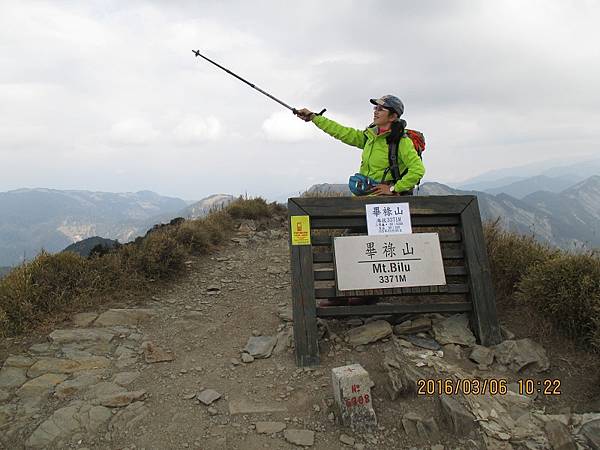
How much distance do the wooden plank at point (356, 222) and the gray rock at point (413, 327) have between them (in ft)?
3.89

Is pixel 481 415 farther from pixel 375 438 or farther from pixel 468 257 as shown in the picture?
pixel 468 257

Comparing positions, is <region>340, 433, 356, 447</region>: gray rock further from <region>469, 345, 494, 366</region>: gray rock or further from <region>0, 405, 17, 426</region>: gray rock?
<region>0, 405, 17, 426</region>: gray rock

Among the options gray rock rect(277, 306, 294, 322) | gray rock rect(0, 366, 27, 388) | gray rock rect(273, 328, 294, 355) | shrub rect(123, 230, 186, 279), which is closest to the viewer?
gray rock rect(0, 366, 27, 388)

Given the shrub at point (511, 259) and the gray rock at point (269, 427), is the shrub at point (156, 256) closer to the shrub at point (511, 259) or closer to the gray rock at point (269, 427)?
the gray rock at point (269, 427)

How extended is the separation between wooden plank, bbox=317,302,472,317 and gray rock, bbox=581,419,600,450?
1.73 metres

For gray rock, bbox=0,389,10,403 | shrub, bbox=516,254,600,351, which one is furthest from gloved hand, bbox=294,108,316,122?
gray rock, bbox=0,389,10,403

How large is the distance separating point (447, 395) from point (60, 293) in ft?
17.0

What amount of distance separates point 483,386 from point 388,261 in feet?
5.19

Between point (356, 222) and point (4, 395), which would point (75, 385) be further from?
point (356, 222)

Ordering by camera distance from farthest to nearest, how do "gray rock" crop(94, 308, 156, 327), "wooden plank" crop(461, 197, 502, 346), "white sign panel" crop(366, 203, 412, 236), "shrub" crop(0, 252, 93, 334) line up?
1. "gray rock" crop(94, 308, 156, 327)
2. "shrub" crop(0, 252, 93, 334)
3. "white sign panel" crop(366, 203, 412, 236)
4. "wooden plank" crop(461, 197, 502, 346)

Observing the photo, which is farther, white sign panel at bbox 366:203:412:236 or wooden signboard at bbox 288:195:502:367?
white sign panel at bbox 366:203:412:236

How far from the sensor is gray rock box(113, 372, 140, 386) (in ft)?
12.9

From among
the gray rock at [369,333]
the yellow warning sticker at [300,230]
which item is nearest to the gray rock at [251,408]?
the gray rock at [369,333]

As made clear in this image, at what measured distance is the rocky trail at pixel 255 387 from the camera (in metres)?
3.07
